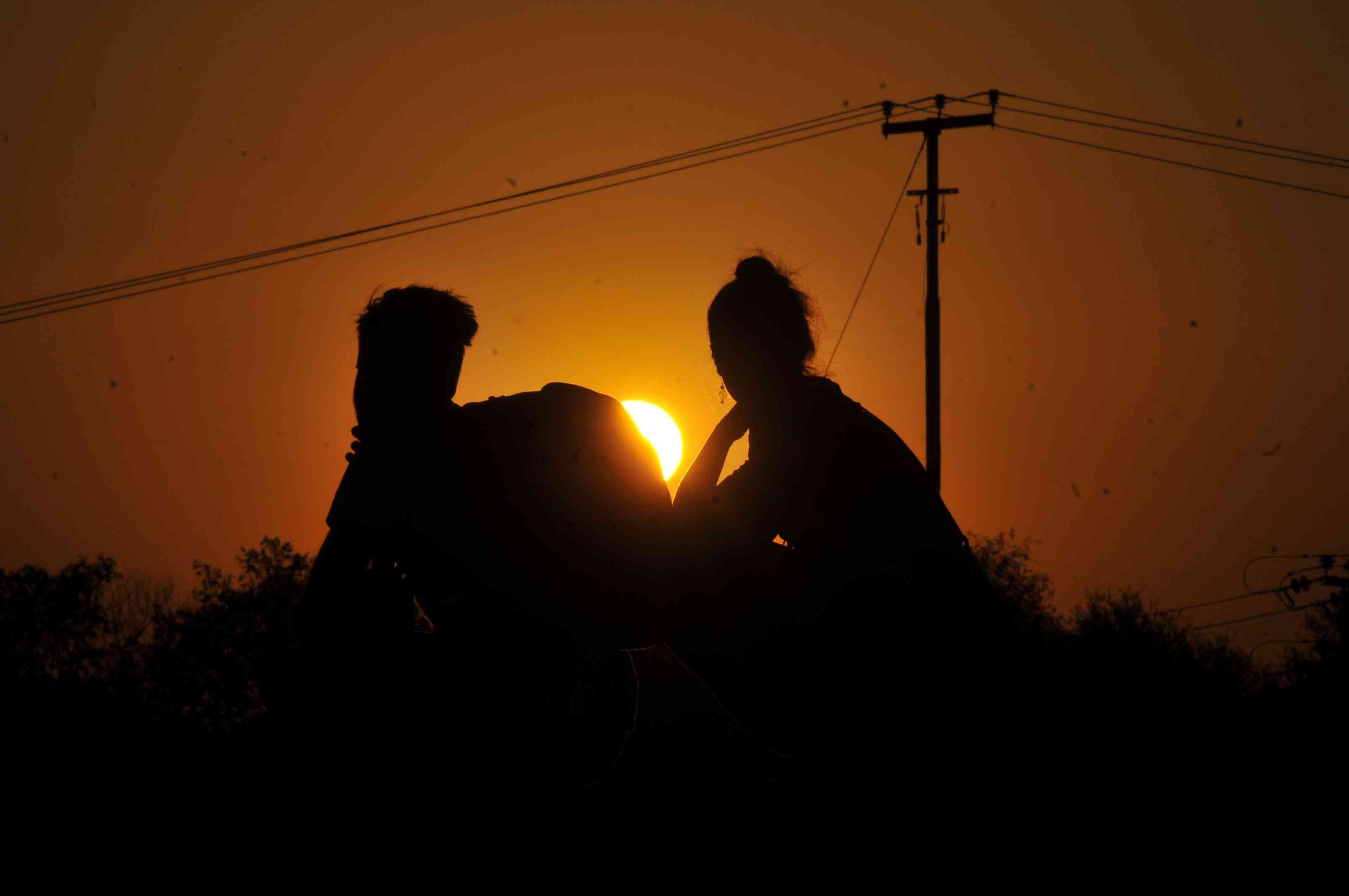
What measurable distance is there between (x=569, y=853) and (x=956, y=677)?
0.71 meters

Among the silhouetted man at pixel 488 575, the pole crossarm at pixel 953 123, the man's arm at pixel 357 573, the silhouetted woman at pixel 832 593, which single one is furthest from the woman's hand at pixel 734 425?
the pole crossarm at pixel 953 123

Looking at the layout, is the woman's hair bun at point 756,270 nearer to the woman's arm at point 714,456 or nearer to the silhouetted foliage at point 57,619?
the woman's arm at point 714,456

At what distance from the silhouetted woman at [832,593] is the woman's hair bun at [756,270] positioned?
299mm

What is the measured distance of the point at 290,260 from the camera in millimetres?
18203

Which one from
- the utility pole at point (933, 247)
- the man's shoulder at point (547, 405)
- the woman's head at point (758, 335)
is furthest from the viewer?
the utility pole at point (933, 247)

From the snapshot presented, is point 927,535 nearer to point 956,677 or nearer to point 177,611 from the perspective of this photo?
point 956,677

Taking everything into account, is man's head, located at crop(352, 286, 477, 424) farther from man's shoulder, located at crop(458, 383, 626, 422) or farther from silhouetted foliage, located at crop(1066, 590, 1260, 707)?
silhouetted foliage, located at crop(1066, 590, 1260, 707)

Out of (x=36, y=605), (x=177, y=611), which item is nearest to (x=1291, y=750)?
(x=177, y=611)

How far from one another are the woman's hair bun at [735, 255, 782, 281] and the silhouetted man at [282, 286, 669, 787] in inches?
23.5

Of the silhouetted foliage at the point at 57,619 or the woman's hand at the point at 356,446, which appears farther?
the silhouetted foliage at the point at 57,619

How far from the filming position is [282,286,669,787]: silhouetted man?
1.42m

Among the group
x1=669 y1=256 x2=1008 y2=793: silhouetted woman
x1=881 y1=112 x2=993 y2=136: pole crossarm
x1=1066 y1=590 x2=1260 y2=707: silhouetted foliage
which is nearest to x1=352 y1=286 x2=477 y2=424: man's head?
x1=669 y1=256 x2=1008 y2=793: silhouetted woman

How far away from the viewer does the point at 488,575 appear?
1524 mm

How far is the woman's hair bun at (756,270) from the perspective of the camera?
6.77 ft
